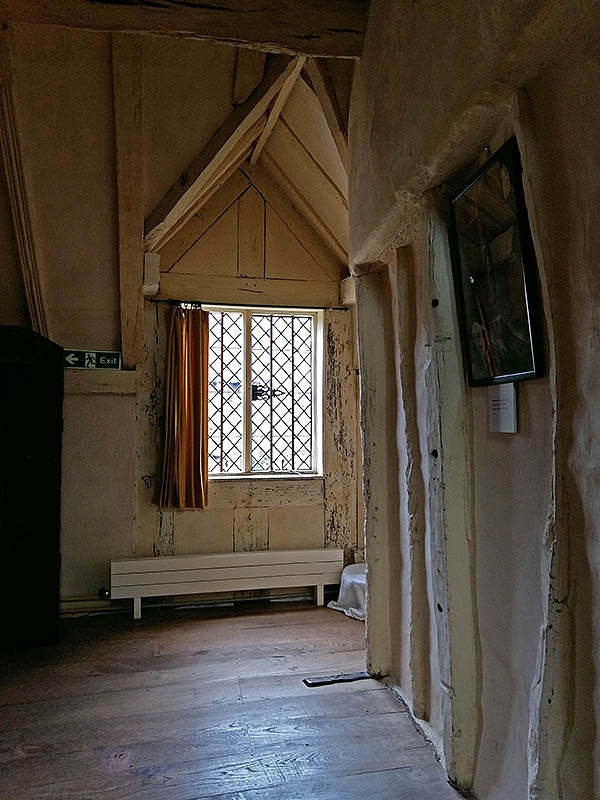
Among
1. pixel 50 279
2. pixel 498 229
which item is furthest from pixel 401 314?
pixel 50 279

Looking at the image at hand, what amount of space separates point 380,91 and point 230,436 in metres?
2.70

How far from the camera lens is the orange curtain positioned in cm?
393

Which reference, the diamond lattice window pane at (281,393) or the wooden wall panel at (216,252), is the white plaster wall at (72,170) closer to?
the wooden wall panel at (216,252)

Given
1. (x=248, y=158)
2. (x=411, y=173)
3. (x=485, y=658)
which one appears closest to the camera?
(x=485, y=658)

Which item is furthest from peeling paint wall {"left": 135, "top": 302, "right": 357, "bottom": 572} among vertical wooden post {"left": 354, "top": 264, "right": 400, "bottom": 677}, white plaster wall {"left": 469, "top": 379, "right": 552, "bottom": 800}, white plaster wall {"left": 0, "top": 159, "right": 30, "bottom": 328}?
white plaster wall {"left": 469, "top": 379, "right": 552, "bottom": 800}

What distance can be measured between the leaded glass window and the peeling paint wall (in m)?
0.17

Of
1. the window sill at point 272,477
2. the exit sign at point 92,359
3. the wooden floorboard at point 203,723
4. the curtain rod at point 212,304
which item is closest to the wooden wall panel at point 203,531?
the window sill at point 272,477

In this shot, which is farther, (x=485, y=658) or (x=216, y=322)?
(x=216, y=322)

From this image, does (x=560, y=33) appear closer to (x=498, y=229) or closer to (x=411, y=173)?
(x=498, y=229)

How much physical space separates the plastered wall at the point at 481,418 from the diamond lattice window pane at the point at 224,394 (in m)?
1.69

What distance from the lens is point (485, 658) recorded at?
1.83m

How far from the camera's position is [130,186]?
10.9 feet

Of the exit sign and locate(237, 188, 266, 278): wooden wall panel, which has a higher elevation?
locate(237, 188, 266, 278): wooden wall panel

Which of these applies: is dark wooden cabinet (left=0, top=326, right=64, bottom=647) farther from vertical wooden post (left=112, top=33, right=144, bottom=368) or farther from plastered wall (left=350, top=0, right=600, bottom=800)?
plastered wall (left=350, top=0, right=600, bottom=800)
